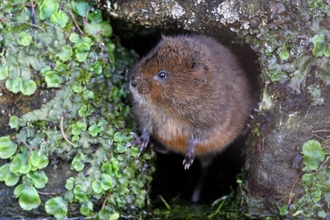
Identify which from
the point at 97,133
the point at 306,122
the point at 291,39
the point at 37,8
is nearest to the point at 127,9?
the point at 37,8

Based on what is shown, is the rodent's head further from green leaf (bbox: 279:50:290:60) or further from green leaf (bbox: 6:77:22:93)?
green leaf (bbox: 6:77:22:93)

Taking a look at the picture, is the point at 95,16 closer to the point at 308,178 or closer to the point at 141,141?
the point at 141,141

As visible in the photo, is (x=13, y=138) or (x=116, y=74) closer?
(x=13, y=138)

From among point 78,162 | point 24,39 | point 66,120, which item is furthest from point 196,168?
point 24,39

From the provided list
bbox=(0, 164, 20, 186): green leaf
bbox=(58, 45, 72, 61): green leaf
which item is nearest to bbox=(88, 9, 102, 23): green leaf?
bbox=(58, 45, 72, 61): green leaf

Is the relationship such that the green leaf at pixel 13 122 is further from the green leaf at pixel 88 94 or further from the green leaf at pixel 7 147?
the green leaf at pixel 88 94

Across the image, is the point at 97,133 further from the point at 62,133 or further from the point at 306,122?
the point at 306,122

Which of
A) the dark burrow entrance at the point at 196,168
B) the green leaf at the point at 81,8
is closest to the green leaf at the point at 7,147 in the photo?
the green leaf at the point at 81,8

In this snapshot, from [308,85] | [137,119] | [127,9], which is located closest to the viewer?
[308,85]
